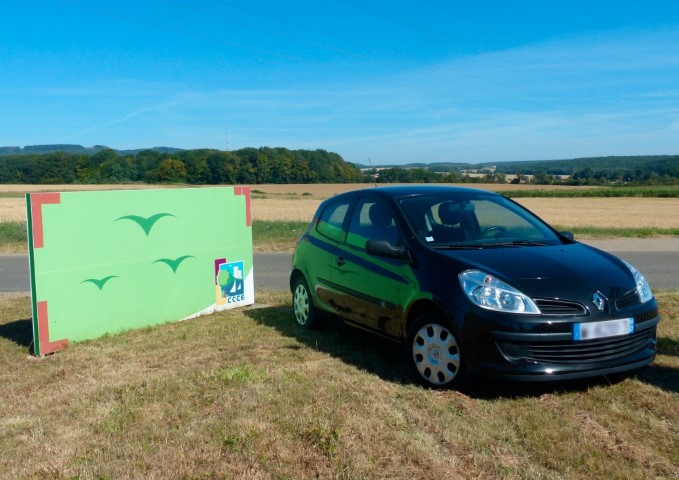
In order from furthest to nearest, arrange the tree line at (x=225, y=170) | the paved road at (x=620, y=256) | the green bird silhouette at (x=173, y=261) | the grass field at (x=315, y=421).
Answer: the tree line at (x=225, y=170) → the paved road at (x=620, y=256) → the green bird silhouette at (x=173, y=261) → the grass field at (x=315, y=421)

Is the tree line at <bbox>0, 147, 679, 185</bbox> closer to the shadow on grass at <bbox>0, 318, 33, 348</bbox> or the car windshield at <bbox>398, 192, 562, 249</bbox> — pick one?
the shadow on grass at <bbox>0, 318, 33, 348</bbox>

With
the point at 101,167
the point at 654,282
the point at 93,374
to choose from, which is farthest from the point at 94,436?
the point at 101,167

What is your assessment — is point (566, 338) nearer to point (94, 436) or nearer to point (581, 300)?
point (581, 300)

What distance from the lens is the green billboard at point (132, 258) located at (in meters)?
6.73

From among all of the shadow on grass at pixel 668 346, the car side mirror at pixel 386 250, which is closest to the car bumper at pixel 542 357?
the car side mirror at pixel 386 250

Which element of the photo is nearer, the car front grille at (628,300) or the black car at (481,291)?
the black car at (481,291)

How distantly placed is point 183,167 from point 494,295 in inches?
3094

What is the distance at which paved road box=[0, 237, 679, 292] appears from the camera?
1165 cm

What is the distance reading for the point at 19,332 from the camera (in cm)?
789

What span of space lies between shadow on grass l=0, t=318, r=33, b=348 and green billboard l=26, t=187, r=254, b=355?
0.74 metres

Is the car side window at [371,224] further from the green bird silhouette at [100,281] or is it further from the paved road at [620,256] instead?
the paved road at [620,256]

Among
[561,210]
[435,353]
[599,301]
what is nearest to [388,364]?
[435,353]

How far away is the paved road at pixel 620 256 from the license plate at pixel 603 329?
21.3ft

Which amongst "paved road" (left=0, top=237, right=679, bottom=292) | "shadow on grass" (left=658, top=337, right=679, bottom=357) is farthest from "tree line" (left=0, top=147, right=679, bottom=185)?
"shadow on grass" (left=658, top=337, right=679, bottom=357)
